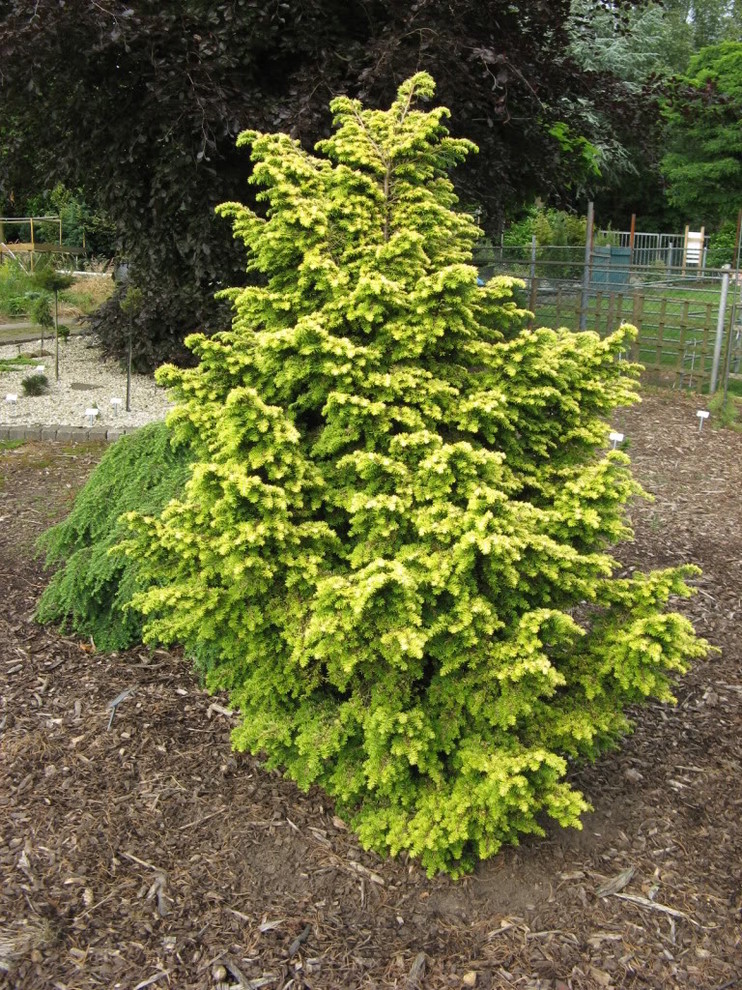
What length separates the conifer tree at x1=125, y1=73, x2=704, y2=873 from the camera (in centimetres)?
261

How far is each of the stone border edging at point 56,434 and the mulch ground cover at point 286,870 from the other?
14.5 ft

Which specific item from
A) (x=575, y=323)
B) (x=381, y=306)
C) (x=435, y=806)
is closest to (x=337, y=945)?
(x=435, y=806)

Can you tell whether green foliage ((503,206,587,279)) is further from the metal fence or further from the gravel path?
the gravel path

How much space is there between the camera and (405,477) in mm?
2717

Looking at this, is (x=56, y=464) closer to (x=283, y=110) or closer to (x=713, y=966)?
(x=283, y=110)

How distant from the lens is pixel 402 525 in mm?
2723

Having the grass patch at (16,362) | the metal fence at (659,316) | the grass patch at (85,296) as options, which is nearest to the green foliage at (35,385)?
the grass patch at (16,362)

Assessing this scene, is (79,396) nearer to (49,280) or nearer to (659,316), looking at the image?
(49,280)

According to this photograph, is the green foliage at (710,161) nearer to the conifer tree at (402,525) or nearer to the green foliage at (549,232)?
the green foliage at (549,232)

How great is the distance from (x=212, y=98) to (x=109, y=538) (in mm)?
4796

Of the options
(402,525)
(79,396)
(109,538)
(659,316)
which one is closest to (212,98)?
(79,396)

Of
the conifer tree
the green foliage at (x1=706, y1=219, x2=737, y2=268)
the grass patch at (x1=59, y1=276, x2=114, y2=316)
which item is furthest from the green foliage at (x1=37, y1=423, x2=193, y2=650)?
the green foliage at (x1=706, y1=219, x2=737, y2=268)

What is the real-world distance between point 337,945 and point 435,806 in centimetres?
48

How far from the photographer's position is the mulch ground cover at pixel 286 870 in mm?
2582
